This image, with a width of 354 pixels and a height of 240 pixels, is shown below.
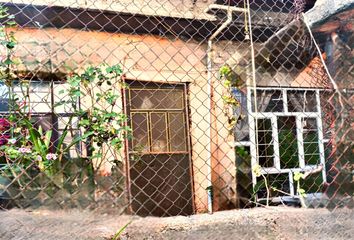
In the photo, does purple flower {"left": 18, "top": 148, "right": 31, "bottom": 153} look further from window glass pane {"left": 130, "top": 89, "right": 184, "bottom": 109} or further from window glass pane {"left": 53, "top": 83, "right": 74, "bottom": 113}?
window glass pane {"left": 130, "top": 89, "right": 184, "bottom": 109}

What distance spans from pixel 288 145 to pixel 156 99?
131 cm

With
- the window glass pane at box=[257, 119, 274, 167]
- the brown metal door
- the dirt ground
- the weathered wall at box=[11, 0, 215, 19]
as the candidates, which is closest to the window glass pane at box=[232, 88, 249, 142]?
the window glass pane at box=[257, 119, 274, 167]

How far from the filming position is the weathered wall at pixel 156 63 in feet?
9.17

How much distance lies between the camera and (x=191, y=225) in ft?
6.70

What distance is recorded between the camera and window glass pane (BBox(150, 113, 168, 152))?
371 cm

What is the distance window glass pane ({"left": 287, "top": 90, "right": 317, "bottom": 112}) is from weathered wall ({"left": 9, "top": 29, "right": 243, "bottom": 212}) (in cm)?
78

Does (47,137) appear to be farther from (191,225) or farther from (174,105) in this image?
(174,105)

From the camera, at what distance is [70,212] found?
Result: 6.36 ft

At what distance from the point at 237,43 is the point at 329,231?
59.8 inches

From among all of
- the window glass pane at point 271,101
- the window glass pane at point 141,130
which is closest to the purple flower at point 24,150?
the window glass pane at point 141,130

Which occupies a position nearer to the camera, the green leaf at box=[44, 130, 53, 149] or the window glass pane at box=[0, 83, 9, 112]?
the green leaf at box=[44, 130, 53, 149]

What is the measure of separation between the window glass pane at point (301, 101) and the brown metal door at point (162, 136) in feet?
3.49

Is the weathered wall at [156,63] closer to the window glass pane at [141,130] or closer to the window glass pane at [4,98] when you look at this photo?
the window glass pane at [4,98]

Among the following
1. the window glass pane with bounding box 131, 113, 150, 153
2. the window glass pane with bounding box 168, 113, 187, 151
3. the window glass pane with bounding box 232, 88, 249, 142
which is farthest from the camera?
the window glass pane with bounding box 168, 113, 187, 151
